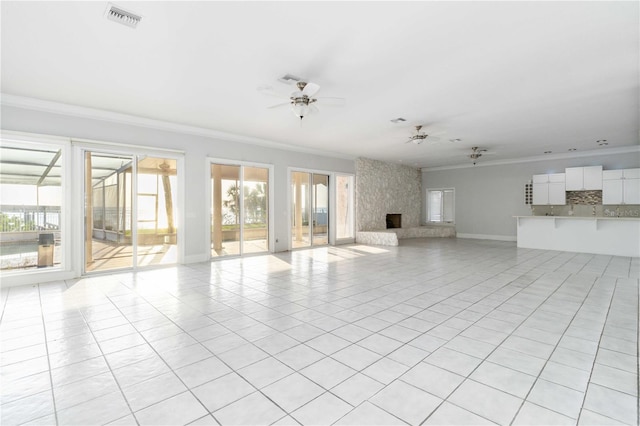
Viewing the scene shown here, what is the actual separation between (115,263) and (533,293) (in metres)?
7.08

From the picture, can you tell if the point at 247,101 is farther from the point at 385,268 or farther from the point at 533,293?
the point at 533,293

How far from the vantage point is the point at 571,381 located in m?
2.13

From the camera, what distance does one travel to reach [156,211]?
632 cm

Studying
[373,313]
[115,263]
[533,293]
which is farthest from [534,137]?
[115,263]

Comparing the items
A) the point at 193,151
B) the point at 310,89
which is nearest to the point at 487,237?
the point at 310,89

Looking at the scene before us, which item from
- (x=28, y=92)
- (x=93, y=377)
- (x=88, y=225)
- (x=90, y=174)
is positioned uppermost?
(x=28, y=92)

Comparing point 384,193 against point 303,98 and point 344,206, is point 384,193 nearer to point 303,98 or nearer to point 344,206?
point 344,206

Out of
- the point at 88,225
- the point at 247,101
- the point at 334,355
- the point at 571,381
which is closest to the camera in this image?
the point at 571,381

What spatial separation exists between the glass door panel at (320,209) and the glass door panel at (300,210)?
212 mm

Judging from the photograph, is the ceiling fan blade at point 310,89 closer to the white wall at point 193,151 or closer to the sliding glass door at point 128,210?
the white wall at point 193,151

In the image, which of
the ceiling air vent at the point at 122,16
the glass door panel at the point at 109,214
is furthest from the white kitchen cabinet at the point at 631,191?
the glass door panel at the point at 109,214

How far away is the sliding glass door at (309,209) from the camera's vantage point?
8.88 m

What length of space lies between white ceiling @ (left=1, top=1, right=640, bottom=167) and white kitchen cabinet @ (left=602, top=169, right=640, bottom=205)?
3.08m

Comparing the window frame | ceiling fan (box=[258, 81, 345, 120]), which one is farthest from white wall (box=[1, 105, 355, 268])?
the window frame
